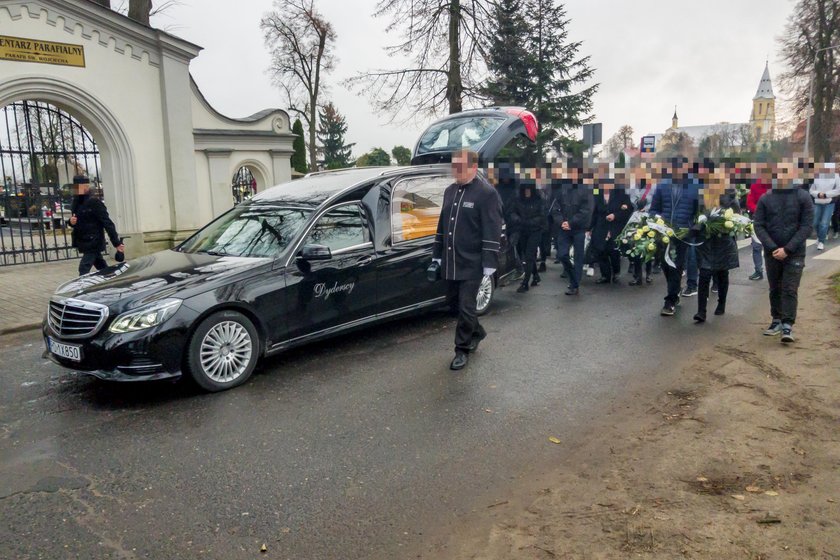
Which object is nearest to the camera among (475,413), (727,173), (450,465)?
(450,465)

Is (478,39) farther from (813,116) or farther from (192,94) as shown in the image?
(813,116)

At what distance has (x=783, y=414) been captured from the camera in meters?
4.88

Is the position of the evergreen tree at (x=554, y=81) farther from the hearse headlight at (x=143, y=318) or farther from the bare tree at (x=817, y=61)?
the hearse headlight at (x=143, y=318)

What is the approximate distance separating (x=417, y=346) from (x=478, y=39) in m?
15.0

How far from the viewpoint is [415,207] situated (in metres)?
7.46

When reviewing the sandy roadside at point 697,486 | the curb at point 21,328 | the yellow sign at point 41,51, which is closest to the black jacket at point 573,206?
the sandy roadside at point 697,486

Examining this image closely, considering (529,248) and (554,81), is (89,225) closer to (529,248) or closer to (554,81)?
(529,248)

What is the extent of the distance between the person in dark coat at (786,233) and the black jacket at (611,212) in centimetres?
350

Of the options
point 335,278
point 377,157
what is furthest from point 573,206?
point 377,157

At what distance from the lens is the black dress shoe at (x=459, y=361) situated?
6.07 metres

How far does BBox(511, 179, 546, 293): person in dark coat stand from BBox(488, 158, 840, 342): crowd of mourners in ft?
0.05

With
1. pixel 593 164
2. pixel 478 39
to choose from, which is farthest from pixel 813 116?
pixel 593 164

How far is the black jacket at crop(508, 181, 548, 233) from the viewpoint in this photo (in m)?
9.84

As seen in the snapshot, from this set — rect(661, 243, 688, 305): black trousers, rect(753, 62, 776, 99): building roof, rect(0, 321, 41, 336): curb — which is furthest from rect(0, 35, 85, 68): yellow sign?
rect(753, 62, 776, 99): building roof
